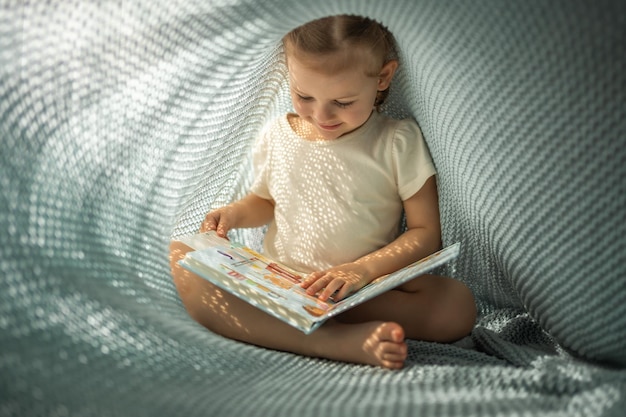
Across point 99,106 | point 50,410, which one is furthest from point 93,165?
point 50,410

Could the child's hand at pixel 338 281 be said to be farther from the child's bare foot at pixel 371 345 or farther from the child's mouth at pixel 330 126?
the child's mouth at pixel 330 126

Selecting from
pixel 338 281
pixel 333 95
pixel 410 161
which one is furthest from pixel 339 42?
pixel 338 281

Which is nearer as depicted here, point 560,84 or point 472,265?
point 560,84

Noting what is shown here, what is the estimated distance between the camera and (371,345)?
2.52 ft

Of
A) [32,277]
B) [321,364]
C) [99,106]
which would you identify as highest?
[99,106]

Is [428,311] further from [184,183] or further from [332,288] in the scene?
[184,183]

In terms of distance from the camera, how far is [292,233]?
1.02 metres

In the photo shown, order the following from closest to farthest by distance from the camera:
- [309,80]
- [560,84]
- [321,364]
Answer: [560,84]
[321,364]
[309,80]

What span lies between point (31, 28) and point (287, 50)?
401 millimetres

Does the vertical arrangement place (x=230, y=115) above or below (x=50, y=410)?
above

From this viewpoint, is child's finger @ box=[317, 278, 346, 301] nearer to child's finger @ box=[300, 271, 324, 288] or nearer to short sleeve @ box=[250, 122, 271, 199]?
child's finger @ box=[300, 271, 324, 288]

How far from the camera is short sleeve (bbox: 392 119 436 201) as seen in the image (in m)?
0.93

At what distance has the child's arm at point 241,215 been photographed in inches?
39.9

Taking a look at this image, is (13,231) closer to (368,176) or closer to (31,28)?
(31,28)
